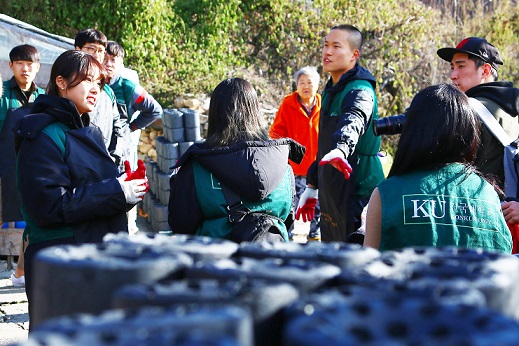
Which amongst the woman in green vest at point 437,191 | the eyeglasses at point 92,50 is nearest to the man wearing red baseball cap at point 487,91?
the woman in green vest at point 437,191

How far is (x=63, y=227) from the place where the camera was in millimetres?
3562

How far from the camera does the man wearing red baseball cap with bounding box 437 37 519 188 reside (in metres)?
4.56

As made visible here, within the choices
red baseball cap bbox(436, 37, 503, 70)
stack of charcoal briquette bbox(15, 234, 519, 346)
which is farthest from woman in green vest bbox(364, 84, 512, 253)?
red baseball cap bbox(436, 37, 503, 70)

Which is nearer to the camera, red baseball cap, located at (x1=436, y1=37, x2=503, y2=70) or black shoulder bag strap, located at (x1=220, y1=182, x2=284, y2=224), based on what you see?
black shoulder bag strap, located at (x1=220, y1=182, x2=284, y2=224)

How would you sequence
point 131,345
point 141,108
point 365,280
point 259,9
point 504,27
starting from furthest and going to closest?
point 504,27
point 259,9
point 141,108
point 365,280
point 131,345

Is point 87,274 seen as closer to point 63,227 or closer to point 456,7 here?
point 63,227

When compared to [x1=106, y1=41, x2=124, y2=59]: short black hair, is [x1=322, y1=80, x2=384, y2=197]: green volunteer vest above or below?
below

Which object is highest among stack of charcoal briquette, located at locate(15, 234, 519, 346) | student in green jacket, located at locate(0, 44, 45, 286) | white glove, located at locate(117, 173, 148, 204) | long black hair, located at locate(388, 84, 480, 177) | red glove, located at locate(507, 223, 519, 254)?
student in green jacket, located at locate(0, 44, 45, 286)

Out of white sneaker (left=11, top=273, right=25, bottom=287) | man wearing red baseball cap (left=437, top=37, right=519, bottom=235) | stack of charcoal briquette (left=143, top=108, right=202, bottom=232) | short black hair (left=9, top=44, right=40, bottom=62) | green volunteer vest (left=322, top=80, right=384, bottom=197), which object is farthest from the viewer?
stack of charcoal briquette (left=143, top=108, right=202, bottom=232)

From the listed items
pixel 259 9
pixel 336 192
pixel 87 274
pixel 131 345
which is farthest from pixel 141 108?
pixel 259 9

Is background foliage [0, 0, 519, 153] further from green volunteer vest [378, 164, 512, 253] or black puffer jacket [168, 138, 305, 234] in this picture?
green volunteer vest [378, 164, 512, 253]

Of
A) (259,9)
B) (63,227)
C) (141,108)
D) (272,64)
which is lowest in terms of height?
(63,227)

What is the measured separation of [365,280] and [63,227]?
2.13 meters

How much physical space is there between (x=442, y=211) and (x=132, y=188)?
133 centimetres
